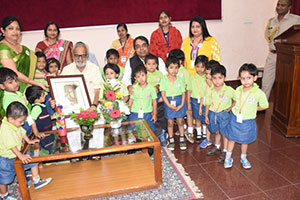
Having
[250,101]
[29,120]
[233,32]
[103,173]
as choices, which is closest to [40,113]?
[29,120]

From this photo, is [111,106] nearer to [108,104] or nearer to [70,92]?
[108,104]

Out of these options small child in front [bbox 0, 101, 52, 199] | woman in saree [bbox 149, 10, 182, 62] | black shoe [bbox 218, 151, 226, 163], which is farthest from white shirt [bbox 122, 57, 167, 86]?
small child in front [bbox 0, 101, 52, 199]

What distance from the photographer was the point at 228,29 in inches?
234

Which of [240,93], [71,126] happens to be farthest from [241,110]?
[71,126]

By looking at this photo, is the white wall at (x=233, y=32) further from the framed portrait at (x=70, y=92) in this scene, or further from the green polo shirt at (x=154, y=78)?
the framed portrait at (x=70, y=92)

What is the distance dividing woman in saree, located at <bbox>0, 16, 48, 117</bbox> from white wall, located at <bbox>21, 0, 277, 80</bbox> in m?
2.37

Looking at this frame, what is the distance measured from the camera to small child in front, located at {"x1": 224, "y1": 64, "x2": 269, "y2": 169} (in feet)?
8.41

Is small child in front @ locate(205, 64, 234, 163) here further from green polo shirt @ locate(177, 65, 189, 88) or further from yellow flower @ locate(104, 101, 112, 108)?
yellow flower @ locate(104, 101, 112, 108)

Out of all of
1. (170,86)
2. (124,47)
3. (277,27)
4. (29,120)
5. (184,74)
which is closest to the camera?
(29,120)

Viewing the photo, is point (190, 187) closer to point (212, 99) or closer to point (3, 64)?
point (212, 99)

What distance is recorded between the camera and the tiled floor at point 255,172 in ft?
7.75

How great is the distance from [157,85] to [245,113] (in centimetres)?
120

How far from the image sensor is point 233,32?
5980 millimetres

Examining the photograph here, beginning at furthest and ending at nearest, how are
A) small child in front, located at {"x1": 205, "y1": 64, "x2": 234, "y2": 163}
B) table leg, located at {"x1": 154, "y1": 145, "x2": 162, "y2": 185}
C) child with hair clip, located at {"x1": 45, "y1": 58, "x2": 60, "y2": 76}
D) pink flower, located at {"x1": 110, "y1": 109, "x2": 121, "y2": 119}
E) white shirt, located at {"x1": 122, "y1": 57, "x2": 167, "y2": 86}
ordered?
white shirt, located at {"x1": 122, "y1": 57, "x2": 167, "y2": 86} → child with hair clip, located at {"x1": 45, "y1": 58, "x2": 60, "y2": 76} → small child in front, located at {"x1": 205, "y1": 64, "x2": 234, "y2": 163} → pink flower, located at {"x1": 110, "y1": 109, "x2": 121, "y2": 119} → table leg, located at {"x1": 154, "y1": 145, "x2": 162, "y2": 185}
